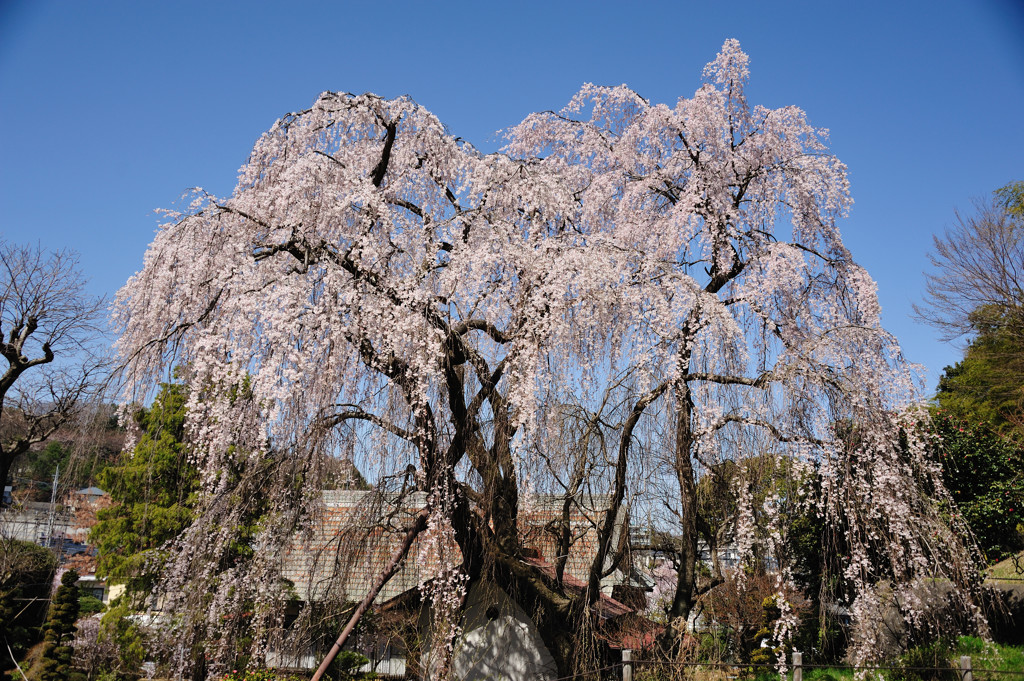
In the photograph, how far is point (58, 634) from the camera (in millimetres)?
10930

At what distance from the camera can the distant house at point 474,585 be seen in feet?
19.9

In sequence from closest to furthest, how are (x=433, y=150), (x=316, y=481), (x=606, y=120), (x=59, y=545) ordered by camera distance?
(x=316, y=481) < (x=433, y=150) < (x=606, y=120) < (x=59, y=545)

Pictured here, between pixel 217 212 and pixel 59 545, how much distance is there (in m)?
10.8

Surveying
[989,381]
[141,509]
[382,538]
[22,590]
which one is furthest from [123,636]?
[989,381]

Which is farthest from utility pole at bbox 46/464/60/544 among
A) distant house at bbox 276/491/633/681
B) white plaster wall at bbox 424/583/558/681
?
white plaster wall at bbox 424/583/558/681

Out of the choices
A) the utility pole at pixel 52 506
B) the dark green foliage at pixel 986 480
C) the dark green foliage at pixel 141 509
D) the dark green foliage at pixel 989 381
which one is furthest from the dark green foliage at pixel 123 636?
the dark green foliage at pixel 989 381

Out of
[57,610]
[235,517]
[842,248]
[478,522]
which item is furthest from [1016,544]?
[57,610]

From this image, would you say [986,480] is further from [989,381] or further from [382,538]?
[382,538]

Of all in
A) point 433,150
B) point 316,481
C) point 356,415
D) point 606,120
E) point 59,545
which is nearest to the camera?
point 356,415

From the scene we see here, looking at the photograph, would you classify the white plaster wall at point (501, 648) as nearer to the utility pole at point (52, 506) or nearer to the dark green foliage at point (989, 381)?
the utility pole at point (52, 506)

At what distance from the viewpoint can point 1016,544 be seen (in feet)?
28.9

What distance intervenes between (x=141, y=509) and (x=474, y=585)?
767 centimetres

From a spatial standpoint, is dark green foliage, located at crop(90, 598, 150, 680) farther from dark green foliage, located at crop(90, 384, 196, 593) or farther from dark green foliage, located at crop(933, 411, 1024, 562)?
dark green foliage, located at crop(933, 411, 1024, 562)

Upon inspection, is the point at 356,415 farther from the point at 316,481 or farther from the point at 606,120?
the point at 606,120
